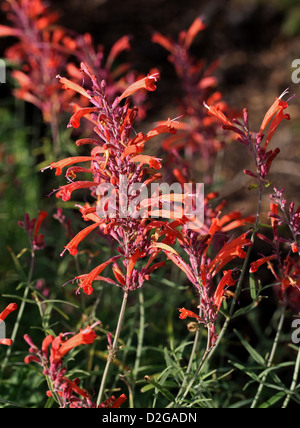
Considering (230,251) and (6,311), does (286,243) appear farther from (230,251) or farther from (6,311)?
(6,311)

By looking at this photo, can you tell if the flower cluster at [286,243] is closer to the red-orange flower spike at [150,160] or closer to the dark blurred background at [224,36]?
the red-orange flower spike at [150,160]

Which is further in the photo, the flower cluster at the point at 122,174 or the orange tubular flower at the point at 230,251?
the orange tubular flower at the point at 230,251

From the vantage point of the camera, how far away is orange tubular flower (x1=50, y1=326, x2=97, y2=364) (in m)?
1.90

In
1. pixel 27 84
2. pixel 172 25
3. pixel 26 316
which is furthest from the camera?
pixel 172 25

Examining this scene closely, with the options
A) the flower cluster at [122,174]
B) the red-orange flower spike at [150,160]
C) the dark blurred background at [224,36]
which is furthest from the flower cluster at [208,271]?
the dark blurred background at [224,36]

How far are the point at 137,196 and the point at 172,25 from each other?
26.4 feet

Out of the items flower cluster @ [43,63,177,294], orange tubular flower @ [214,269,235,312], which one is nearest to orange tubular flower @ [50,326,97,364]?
flower cluster @ [43,63,177,294]

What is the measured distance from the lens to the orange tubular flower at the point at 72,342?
190cm

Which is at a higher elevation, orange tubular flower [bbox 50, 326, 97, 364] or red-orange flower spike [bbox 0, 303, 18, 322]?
red-orange flower spike [bbox 0, 303, 18, 322]

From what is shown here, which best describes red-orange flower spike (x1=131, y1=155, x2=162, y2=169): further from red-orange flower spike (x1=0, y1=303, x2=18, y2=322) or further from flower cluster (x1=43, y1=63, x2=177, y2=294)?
red-orange flower spike (x1=0, y1=303, x2=18, y2=322)

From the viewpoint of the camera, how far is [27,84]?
4.37 meters

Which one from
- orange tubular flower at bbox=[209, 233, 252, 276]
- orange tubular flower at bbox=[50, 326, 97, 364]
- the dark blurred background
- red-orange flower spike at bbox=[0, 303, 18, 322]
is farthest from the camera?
the dark blurred background
